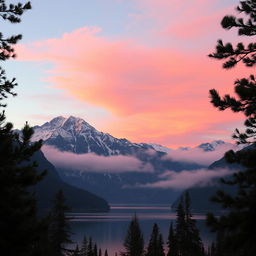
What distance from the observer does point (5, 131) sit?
1788cm

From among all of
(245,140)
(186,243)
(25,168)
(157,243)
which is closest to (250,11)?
(245,140)

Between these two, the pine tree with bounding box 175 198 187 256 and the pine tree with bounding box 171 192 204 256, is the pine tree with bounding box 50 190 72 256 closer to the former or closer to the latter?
the pine tree with bounding box 175 198 187 256

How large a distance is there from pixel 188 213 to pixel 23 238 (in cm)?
3451

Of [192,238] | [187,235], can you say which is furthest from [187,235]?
[192,238]

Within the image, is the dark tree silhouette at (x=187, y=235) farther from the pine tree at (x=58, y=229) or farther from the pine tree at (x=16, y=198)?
the pine tree at (x=16, y=198)

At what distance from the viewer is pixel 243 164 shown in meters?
15.4

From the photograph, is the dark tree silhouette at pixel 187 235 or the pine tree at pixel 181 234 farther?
the pine tree at pixel 181 234

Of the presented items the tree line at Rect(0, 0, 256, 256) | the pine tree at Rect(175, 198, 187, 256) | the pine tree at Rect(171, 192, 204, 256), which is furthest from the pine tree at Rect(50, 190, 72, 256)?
the tree line at Rect(0, 0, 256, 256)

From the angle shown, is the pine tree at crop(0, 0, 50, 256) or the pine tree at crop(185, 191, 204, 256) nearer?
the pine tree at crop(0, 0, 50, 256)

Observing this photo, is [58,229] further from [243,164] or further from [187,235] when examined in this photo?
[243,164]

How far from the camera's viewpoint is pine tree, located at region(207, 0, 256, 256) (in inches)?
527

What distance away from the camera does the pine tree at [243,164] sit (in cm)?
1339

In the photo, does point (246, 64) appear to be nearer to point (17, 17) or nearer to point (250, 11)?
point (250, 11)

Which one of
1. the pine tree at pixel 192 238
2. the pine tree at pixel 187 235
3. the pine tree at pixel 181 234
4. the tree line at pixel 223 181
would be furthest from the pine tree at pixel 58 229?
the tree line at pixel 223 181
